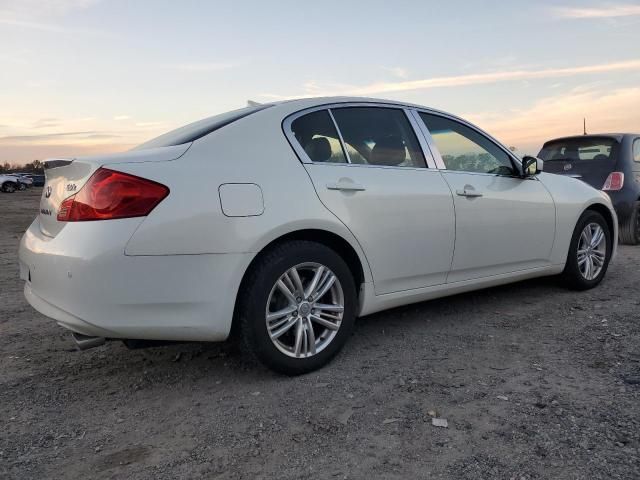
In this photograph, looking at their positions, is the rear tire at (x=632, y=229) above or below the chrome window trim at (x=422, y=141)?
below

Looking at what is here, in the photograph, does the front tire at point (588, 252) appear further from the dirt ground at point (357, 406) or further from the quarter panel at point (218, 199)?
the quarter panel at point (218, 199)

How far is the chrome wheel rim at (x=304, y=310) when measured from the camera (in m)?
3.09

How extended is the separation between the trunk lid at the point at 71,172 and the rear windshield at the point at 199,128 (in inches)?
8.0

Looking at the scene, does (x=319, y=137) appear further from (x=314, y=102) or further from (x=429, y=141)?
(x=429, y=141)

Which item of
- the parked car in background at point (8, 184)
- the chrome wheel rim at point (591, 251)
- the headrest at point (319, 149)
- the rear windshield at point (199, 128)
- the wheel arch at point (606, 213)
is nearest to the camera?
the rear windshield at point (199, 128)

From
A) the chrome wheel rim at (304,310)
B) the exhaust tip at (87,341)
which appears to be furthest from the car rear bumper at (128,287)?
the chrome wheel rim at (304,310)

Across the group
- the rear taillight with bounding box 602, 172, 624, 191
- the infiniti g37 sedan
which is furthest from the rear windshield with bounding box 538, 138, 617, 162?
the infiniti g37 sedan

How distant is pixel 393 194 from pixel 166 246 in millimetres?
1475

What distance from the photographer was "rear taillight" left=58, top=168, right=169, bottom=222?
268 centimetres

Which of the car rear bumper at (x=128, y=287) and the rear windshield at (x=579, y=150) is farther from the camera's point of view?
the rear windshield at (x=579, y=150)

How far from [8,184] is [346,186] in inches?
1687

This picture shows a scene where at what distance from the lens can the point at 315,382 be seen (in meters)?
3.12

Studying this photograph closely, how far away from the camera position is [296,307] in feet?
10.3

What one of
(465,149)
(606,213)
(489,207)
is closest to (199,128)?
(465,149)
